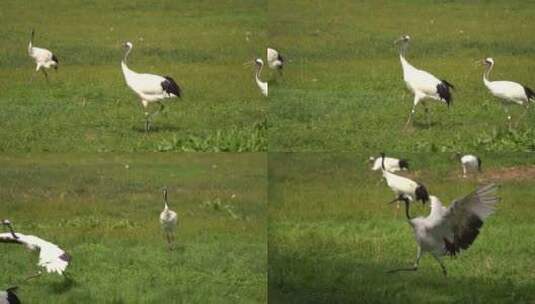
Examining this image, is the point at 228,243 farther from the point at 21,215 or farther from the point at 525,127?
the point at 525,127

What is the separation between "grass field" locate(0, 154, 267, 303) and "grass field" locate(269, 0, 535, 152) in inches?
20.4

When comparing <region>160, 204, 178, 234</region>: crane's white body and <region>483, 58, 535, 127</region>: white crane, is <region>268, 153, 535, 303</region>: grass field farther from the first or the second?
<region>160, 204, 178, 234</region>: crane's white body

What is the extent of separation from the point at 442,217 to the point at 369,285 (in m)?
0.68

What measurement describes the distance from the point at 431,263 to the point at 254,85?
1736 mm

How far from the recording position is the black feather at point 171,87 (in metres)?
9.72

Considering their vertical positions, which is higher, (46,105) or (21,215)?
(46,105)

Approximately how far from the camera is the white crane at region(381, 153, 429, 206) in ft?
31.3

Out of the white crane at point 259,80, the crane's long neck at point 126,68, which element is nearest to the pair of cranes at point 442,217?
the white crane at point 259,80

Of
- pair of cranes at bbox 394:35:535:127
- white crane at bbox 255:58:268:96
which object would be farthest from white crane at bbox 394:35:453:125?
white crane at bbox 255:58:268:96

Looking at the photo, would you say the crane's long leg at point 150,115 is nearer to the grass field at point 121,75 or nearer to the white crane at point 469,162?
the grass field at point 121,75

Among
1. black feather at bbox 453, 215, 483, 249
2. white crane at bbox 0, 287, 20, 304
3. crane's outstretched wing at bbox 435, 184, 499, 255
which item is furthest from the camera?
white crane at bbox 0, 287, 20, 304

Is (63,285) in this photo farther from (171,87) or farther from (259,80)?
(259,80)

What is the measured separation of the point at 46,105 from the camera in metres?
9.77

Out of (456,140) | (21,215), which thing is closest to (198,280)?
(21,215)
